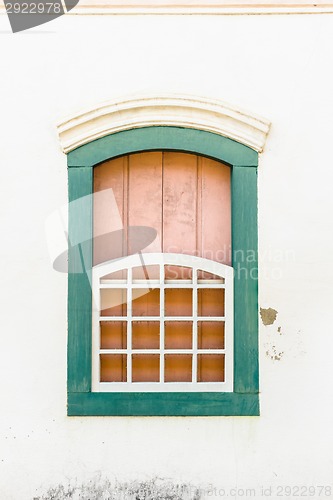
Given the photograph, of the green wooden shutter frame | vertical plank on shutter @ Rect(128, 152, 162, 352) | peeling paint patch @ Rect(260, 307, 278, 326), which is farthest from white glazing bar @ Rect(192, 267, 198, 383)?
peeling paint patch @ Rect(260, 307, 278, 326)

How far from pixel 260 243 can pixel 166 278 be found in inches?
26.0

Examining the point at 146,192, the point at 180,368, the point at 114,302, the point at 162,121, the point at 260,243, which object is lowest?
the point at 180,368

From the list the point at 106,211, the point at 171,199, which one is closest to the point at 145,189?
the point at 171,199

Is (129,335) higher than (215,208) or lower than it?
lower

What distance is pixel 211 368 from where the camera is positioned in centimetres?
450

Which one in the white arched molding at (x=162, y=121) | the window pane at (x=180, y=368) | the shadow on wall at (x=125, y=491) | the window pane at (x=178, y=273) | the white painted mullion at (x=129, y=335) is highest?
the white arched molding at (x=162, y=121)

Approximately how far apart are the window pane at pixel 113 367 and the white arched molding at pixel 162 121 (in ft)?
4.58

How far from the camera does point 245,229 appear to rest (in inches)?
174

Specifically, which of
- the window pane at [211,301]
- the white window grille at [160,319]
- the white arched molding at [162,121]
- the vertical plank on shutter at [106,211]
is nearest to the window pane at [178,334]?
the white window grille at [160,319]

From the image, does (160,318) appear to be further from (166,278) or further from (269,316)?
(269,316)

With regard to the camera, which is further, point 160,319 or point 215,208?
point 215,208

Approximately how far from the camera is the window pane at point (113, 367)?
4.49 m

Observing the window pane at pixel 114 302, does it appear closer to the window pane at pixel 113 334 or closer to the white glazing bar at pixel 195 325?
the window pane at pixel 113 334

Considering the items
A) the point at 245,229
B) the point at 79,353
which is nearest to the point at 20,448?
the point at 79,353
